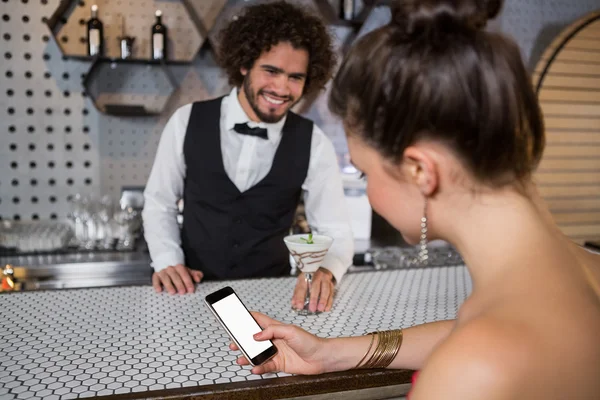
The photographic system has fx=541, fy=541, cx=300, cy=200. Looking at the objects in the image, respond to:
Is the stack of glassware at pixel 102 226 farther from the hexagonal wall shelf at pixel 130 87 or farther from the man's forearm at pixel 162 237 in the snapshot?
the man's forearm at pixel 162 237

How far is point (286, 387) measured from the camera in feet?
4.18

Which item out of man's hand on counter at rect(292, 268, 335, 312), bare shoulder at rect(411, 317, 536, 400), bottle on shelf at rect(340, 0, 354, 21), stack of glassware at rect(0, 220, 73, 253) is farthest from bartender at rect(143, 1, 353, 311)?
bare shoulder at rect(411, 317, 536, 400)

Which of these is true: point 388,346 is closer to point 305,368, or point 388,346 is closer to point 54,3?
point 305,368

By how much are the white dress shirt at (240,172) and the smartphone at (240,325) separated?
1171mm

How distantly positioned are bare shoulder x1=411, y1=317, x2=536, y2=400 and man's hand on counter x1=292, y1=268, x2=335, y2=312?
975 millimetres

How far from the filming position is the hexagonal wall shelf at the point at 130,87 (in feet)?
13.0

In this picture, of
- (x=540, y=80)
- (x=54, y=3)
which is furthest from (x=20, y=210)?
(x=540, y=80)

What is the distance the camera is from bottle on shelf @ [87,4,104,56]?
3744 mm

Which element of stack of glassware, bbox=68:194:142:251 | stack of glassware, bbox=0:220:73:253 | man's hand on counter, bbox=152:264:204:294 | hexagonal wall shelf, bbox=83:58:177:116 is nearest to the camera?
man's hand on counter, bbox=152:264:204:294

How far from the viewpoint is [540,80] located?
4.58m

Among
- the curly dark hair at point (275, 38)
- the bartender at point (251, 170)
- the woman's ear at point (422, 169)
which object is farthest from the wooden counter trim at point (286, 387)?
the curly dark hair at point (275, 38)

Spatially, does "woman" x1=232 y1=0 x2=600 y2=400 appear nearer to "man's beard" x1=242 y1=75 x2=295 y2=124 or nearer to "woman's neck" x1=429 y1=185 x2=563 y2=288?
"woman's neck" x1=429 y1=185 x2=563 y2=288

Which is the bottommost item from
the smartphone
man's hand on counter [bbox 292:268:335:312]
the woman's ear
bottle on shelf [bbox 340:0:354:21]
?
man's hand on counter [bbox 292:268:335:312]

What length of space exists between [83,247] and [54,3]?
69.0 inches
